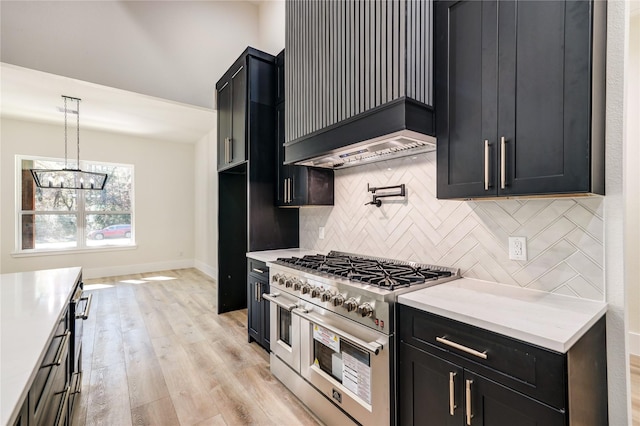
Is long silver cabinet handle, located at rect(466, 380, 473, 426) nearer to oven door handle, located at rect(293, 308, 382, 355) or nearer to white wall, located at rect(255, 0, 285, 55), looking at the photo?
oven door handle, located at rect(293, 308, 382, 355)

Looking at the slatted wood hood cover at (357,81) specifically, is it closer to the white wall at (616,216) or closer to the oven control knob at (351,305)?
the white wall at (616,216)

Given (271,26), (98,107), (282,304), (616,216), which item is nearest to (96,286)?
(98,107)

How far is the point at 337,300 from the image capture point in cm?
176

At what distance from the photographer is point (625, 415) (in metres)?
1.34

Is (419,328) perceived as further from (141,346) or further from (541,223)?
(141,346)

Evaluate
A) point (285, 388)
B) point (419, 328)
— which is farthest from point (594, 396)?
point (285, 388)

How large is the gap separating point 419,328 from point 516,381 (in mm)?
408

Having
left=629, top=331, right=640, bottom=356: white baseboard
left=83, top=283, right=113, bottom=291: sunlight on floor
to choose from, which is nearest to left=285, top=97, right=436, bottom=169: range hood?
left=629, top=331, right=640, bottom=356: white baseboard

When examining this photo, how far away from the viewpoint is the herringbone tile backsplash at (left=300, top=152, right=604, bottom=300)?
1457 millimetres

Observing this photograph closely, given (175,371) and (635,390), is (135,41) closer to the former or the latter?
(175,371)

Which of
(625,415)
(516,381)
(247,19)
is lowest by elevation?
(625,415)

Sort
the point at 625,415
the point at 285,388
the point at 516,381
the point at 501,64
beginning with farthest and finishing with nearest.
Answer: the point at 285,388 → the point at 501,64 → the point at 625,415 → the point at 516,381

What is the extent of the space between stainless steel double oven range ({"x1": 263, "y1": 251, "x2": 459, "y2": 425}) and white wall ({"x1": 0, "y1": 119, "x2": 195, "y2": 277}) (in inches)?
208

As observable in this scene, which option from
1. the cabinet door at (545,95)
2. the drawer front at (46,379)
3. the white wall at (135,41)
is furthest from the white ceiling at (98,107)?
the cabinet door at (545,95)
